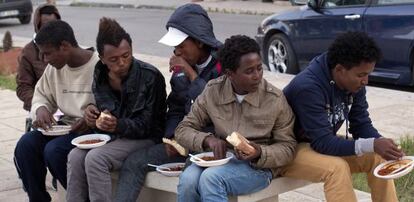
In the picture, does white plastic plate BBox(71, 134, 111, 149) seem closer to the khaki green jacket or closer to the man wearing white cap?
the man wearing white cap

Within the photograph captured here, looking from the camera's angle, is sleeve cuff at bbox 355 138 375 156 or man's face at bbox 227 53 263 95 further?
man's face at bbox 227 53 263 95

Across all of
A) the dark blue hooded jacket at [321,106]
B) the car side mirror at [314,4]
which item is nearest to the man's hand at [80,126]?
the dark blue hooded jacket at [321,106]

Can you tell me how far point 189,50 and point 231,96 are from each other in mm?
549

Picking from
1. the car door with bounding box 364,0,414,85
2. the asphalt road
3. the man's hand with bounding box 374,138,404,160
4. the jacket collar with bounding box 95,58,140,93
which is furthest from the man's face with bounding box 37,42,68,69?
the asphalt road

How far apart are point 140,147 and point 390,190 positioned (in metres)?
1.44

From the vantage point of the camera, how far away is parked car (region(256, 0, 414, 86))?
327 inches

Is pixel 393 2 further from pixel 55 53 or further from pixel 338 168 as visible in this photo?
pixel 338 168

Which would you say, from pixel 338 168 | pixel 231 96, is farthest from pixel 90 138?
pixel 338 168

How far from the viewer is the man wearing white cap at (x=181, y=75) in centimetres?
409

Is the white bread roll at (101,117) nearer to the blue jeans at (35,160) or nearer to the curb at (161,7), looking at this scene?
the blue jeans at (35,160)

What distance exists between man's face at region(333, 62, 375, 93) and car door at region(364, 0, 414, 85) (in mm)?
4730

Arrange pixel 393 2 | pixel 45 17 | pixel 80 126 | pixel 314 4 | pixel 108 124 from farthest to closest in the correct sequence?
pixel 314 4 → pixel 393 2 → pixel 45 17 → pixel 80 126 → pixel 108 124

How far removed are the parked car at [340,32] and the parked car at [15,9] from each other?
13.0 m

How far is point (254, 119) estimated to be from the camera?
372 cm
